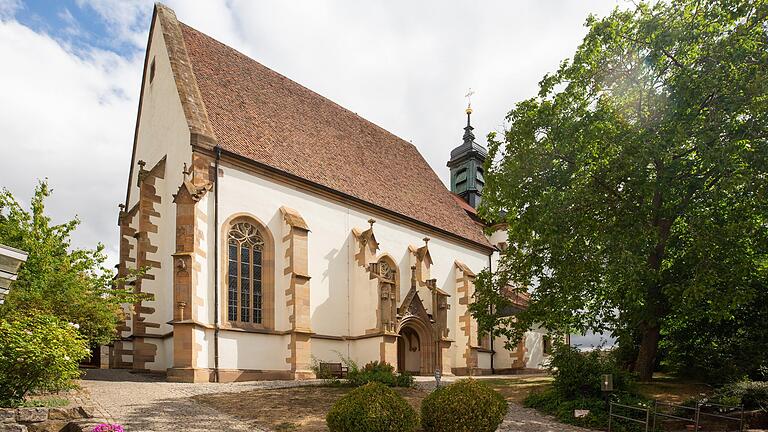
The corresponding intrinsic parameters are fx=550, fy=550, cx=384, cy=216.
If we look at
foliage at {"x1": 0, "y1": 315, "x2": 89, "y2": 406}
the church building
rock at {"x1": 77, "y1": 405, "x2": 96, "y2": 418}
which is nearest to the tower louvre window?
the church building

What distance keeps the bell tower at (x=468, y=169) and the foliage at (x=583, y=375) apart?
84.6 ft

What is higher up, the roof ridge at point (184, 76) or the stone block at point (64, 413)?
the roof ridge at point (184, 76)

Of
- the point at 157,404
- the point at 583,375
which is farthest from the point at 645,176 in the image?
the point at 157,404

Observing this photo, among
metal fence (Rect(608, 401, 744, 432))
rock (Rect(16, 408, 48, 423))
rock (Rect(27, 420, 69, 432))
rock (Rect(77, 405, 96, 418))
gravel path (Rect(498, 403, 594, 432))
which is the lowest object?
gravel path (Rect(498, 403, 594, 432))

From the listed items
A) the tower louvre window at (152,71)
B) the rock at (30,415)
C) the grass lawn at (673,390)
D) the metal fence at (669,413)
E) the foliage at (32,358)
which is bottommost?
the grass lawn at (673,390)

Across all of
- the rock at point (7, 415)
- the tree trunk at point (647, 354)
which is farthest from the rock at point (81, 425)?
the tree trunk at point (647, 354)

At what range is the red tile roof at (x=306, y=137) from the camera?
20.7 meters

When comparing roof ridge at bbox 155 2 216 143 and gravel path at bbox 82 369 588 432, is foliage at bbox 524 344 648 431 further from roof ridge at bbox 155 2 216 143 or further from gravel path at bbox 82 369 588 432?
roof ridge at bbox 155 2 216 143

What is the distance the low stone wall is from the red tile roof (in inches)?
434

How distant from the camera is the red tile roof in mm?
20719

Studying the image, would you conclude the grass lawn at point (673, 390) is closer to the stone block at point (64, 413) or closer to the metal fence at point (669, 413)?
the metal fence at point (669, 413)

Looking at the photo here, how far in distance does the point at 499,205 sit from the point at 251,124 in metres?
9.96

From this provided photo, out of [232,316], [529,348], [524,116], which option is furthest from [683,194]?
[529,348]

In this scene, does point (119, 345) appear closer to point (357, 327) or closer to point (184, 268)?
point (184, 268)
